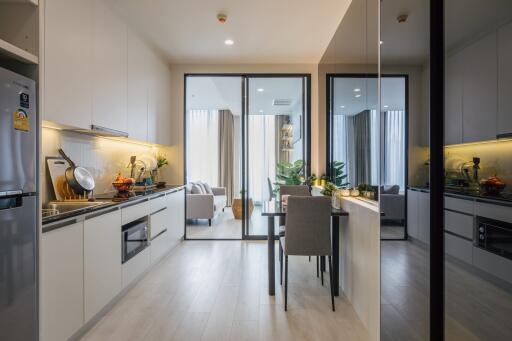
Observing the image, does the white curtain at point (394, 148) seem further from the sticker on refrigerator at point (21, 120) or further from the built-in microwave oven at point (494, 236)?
the sticker on refrigerator at point (21, 120)

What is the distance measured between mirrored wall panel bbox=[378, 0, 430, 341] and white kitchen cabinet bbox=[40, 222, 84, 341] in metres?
2.01

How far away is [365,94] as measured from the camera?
2273 millimetres

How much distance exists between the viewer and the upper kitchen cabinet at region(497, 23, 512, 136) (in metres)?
0.85

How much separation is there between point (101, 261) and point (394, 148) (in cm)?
233

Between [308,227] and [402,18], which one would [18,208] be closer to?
[308,227]

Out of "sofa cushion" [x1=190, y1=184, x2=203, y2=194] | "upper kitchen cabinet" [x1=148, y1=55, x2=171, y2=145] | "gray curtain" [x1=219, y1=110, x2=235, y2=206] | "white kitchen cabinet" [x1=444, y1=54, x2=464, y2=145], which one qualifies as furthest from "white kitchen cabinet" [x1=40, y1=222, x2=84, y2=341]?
"gray curtain" [x1=219, y1=110, x2=235, y2=206]

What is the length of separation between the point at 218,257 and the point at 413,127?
10.5ft

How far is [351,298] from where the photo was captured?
2.58 m

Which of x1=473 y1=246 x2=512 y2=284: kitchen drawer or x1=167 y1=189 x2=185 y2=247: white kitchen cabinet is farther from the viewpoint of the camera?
x1=167 y1=189 x2=185 y2=247: white kitchen cabinet

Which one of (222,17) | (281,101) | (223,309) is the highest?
(222,17)

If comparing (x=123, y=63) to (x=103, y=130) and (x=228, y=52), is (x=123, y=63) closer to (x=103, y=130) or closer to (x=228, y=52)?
(x=103, y=130)

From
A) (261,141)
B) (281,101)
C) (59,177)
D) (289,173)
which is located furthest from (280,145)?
(59,177)

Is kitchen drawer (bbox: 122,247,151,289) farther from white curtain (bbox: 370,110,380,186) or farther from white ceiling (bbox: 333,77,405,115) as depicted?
white ceiling (bbox: 333,77,405,115)

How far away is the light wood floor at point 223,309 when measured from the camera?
214 centimetres
